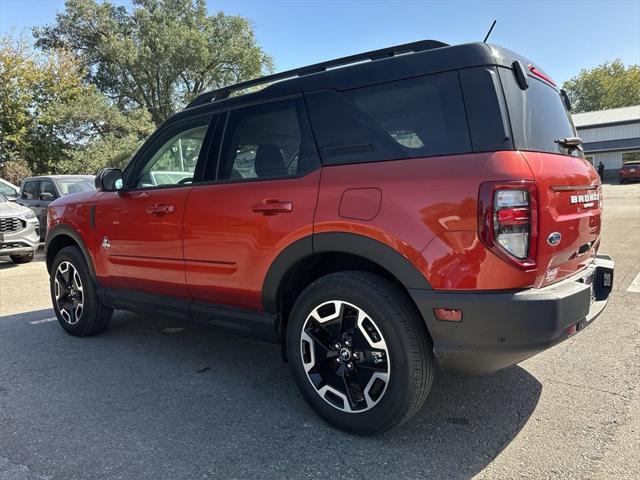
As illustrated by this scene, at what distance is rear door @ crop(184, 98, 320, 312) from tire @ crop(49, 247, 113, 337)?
154 cm

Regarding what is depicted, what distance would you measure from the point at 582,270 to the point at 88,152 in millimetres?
26571

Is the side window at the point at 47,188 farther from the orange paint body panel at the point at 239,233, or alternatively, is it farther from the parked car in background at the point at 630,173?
the parked car in background at the point at 630,173

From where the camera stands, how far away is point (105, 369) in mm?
3844

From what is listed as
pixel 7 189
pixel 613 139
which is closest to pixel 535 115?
pixel 7 189

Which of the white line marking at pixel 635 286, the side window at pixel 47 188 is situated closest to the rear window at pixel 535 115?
the white line marking at pixel 635 286

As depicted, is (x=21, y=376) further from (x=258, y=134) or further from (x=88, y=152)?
(x=88, y=152)

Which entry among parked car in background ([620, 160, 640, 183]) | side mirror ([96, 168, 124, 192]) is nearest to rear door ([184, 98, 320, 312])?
side mirror ([96, 168, 124, 192])

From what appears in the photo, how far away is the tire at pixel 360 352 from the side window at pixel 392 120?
0.70 meters

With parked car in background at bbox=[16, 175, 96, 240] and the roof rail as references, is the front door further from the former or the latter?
parked car in background at bbox=[16, 175, 96, 240]

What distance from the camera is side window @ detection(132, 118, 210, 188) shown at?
365 cm

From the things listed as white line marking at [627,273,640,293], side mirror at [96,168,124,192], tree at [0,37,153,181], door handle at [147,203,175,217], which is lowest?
white line marking at [627,273,640,293]

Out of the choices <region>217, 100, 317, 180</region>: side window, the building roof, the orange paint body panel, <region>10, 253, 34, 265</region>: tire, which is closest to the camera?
the orange paint body panel

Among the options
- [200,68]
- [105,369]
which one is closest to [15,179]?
[200,68]

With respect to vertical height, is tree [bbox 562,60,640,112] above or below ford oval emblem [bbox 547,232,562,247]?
above
